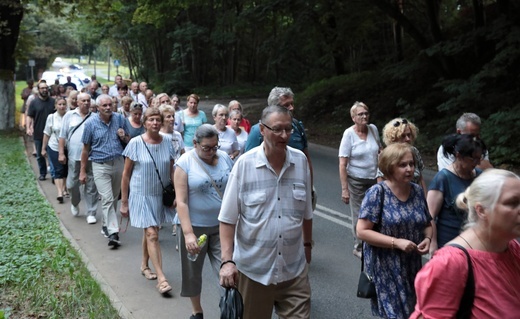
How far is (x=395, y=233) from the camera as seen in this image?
421cm

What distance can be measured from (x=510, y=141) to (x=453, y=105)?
82.5 inches

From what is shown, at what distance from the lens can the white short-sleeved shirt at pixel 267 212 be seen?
4070 millimetres

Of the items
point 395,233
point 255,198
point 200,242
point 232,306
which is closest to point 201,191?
point 200,242

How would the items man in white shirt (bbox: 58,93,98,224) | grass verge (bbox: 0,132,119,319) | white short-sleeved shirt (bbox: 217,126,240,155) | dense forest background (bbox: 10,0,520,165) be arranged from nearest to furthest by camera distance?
grass verge (bbox: 0,132,119,319) < white short-sleeved shirt (bbox: 217,126,240,155) < man in white shirt (bbox: 58,93,98,224) < dense forest background (bbox: 10,0,520,165)

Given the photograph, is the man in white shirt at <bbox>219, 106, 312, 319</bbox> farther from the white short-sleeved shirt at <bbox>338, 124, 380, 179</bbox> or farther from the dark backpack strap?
the white short-sleeved shirt at <bbox>338, 124, 380, 179</bbox>

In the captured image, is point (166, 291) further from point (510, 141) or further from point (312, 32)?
point (312, 32)

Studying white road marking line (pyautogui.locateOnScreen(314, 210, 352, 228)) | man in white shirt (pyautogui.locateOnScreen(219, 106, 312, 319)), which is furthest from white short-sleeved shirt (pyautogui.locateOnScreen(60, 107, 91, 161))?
man in white shirt (pyautogui.locateOnScreen(219, 106, 312, 319))

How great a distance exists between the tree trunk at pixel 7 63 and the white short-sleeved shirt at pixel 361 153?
16.9 meters

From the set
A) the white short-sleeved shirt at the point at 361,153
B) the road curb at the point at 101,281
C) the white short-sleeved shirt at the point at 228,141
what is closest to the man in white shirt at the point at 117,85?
the road curb at the point at 101,281

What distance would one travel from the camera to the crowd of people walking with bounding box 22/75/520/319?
8.70ft

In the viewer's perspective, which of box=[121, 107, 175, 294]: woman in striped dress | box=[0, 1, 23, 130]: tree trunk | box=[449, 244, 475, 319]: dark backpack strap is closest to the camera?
box=[449, 244, 475, 319]: dark backpack strap

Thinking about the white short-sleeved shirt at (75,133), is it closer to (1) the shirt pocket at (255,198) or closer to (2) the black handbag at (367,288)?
(1) the shirt pocket at (255,198)

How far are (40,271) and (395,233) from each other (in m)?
4.15

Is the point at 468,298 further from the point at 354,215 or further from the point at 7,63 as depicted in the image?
the point at 7,63
